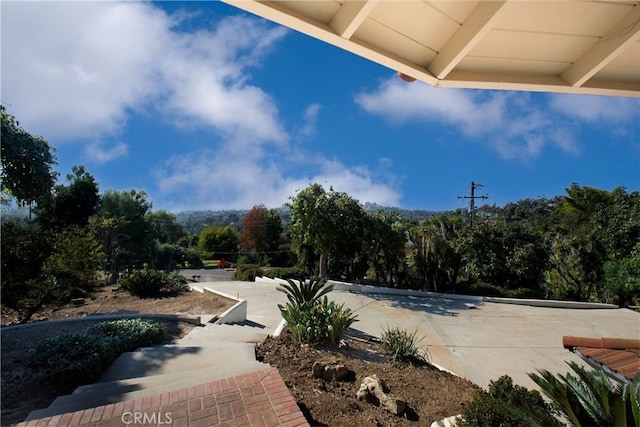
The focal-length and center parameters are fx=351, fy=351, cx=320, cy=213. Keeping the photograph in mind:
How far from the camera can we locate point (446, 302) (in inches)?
500

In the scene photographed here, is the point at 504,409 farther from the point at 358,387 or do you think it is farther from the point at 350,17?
the point at 350,17

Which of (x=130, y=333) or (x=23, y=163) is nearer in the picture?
(x=130, y=333)

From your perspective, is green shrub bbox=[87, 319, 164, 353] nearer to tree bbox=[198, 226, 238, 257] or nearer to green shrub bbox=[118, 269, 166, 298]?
green shrub bbox=[118, 269, 166, 298]

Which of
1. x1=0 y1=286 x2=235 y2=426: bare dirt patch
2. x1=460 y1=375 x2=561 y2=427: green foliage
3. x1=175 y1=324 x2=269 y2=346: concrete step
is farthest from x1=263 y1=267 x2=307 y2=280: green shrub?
x1=460 y1=375 x2=561 y2=427: green foliage

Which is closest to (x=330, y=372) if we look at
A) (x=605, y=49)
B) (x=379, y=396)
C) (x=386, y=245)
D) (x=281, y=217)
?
(x=379, y=396)

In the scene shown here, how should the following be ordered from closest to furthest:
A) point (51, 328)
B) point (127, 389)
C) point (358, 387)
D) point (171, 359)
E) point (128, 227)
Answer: point (127, 389), point (358, 387), point (171, 359), point (51, 328), point (128, 227)

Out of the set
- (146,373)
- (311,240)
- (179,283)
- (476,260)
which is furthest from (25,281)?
(476,260)

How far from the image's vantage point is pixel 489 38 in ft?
7.46

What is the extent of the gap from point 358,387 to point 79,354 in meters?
3.74

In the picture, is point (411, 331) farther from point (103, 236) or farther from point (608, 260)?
point (103, 236)

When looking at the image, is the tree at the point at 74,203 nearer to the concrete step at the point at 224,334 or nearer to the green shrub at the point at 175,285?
the green shrub at the point at 175,285

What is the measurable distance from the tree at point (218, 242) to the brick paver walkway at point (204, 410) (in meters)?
50.0

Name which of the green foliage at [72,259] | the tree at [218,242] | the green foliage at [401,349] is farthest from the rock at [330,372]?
the tree at [218,242]

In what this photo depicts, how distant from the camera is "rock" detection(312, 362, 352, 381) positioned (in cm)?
449
